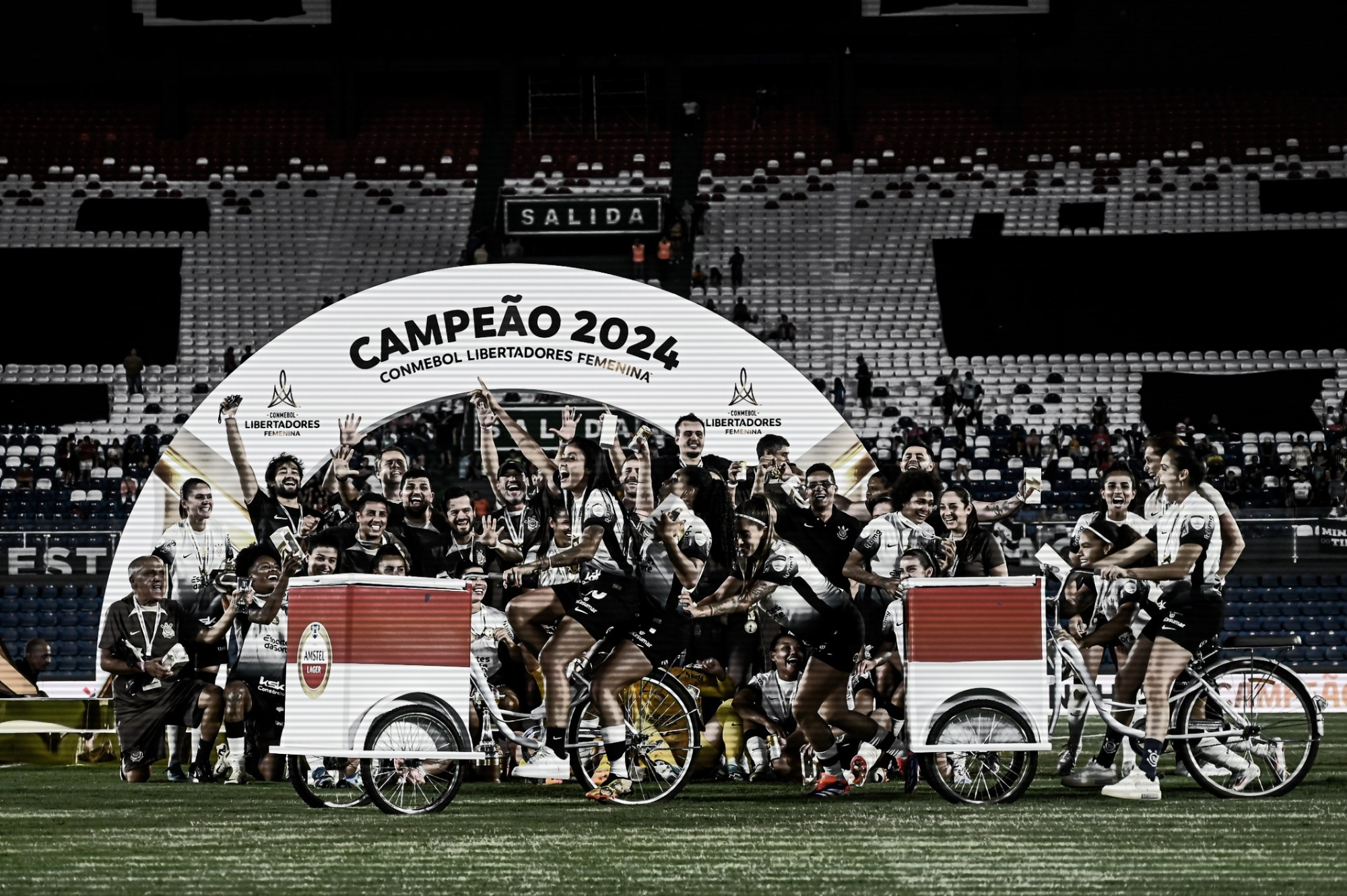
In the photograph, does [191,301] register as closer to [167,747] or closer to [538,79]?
[538,79]

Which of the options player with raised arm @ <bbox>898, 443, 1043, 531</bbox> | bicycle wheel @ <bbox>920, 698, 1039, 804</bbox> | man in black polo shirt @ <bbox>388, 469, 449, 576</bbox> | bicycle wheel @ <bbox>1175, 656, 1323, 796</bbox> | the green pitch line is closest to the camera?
the green pitch line

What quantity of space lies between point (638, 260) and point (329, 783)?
2307 centimetres

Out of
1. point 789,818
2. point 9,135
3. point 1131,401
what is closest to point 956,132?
point 1131,401

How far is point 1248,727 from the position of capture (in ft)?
31.2

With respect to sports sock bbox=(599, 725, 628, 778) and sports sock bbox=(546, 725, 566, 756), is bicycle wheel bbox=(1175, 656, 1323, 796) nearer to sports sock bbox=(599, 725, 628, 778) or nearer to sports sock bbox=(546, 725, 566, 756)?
sports sock bbox=(599, 725, 628, 778)

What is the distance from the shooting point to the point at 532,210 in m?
32.9

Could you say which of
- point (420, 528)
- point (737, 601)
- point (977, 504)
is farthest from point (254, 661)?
point (977, 504)

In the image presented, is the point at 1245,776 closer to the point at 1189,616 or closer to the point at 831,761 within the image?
the point at 1189,616

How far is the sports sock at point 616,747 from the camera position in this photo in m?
9.65

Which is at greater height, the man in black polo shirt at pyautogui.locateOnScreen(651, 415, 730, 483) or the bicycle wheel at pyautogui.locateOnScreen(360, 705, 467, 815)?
the man in black polo shirt at pyautogui.locateOnScreen(651, 415, 730, 483)

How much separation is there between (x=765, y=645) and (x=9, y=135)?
29595mm

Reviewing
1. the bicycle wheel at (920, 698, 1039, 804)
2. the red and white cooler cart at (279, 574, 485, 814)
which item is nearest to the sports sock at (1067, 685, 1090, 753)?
the bicycle wheel at (920, 698, 1039, 804)

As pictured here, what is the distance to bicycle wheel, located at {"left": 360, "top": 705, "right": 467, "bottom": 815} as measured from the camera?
9.02m

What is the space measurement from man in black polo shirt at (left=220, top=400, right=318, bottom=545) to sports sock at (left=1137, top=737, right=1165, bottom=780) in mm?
5548
